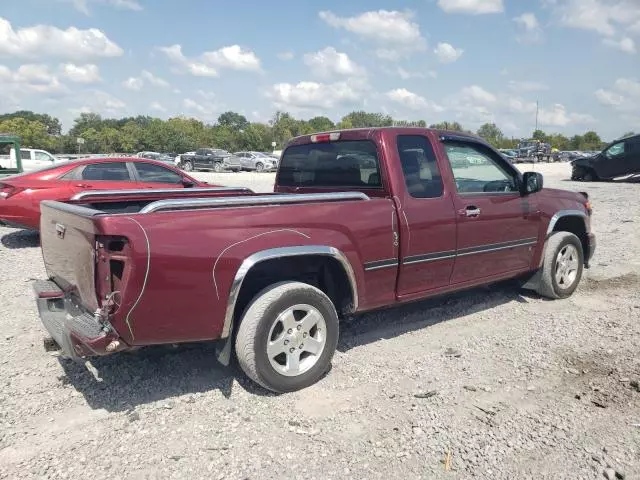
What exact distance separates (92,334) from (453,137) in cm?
347

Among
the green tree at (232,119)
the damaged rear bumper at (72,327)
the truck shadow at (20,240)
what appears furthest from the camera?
the green tree at (232,119)

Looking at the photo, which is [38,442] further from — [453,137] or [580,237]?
[580,237]

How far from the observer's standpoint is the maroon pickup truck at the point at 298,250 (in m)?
3.05

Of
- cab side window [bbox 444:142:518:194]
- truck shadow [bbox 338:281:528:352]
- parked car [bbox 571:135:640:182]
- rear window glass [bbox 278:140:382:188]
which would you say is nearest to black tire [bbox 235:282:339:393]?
truck shadow [bbox 338:281:528:352]

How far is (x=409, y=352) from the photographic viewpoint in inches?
173

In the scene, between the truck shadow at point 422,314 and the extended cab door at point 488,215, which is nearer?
the extended cab door at point 488,215

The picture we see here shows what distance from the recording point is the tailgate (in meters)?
3.10

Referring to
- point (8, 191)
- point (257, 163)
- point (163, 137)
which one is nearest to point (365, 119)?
point (163, 137)

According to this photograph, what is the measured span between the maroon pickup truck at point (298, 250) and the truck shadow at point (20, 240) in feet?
17.6

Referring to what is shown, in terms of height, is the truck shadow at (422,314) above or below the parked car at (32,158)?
below

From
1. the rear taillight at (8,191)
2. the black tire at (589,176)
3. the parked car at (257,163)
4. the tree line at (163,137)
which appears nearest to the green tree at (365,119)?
the tree line at (163,137)

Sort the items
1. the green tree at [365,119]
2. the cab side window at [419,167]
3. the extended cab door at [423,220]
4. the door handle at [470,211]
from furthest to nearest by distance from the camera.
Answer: the green tree at [365,119] → the door handle at [470,211] → the cab side window at [419,167] → the extended cab door at [423,220]

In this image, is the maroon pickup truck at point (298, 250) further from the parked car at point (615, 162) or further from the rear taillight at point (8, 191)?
the parked car at point (615, 162)

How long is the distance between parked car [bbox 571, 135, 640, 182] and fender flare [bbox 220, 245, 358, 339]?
19980mm
